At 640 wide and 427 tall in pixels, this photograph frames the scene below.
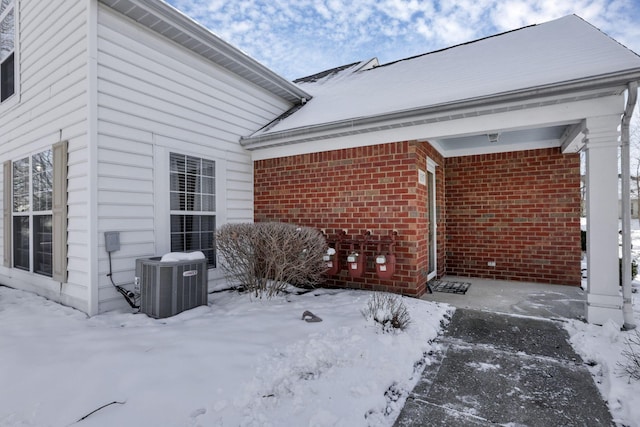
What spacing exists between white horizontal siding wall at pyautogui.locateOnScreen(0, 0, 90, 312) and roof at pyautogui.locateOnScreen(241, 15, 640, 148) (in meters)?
2.63

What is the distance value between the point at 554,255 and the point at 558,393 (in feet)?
14.8

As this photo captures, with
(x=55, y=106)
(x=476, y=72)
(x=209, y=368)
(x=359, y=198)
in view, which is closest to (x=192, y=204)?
(x=55, y=106)

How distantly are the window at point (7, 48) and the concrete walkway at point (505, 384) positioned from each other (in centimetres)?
802

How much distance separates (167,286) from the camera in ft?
13.5

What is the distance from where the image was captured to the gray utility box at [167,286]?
410 centimetres

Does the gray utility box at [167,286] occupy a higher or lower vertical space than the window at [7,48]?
lower

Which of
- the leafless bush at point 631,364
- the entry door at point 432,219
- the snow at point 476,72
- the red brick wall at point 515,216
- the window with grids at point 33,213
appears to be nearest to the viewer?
the leafless bush at point 631,364

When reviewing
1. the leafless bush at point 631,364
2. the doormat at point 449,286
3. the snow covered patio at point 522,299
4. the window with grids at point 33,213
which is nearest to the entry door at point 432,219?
the doormat at point 449,286

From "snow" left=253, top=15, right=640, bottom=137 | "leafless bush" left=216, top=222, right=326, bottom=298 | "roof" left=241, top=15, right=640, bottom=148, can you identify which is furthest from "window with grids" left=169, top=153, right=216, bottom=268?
"snow" left=253, top=15, right=640, bottom=137

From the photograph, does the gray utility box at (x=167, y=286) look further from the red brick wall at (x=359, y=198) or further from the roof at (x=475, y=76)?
the roof at (x=475, y=76)

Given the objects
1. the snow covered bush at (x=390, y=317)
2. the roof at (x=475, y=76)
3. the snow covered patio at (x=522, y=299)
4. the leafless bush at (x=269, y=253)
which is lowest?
the snow covered patio at (x=522, y=299)

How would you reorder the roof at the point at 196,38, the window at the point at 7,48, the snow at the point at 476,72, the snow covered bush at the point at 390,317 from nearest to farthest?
the snow covered bush at the point at 390,317 < the snow at the point at 476,72 < the roof at the point at 196,38 < the window at the point at 7,48

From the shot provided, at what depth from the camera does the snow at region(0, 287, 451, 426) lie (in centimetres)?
219

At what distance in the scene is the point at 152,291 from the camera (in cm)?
414
